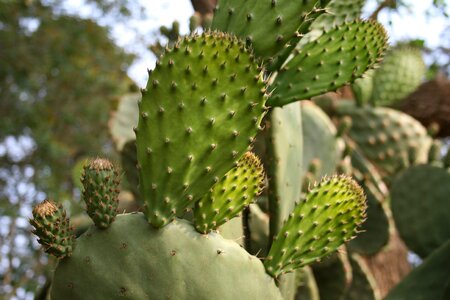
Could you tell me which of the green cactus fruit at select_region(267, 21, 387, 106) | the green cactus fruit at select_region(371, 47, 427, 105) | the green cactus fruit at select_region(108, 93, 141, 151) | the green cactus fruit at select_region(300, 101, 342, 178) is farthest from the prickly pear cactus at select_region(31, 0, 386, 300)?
the green cactus fruit at select_region(371, 47, 427, 105)

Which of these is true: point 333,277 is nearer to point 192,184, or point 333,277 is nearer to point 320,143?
point 320,143

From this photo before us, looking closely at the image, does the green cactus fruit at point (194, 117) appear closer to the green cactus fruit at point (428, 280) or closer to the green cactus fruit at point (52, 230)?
the green cactus fruit at point (52, 230)

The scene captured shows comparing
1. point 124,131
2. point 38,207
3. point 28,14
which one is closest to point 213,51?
point 38,207

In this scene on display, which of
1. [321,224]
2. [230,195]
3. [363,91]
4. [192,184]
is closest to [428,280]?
[321,224]

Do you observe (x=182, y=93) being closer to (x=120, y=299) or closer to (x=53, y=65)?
(x=120, y=299)

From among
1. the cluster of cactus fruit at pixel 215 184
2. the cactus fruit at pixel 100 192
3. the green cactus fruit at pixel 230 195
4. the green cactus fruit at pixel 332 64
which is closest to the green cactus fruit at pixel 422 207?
the cluster of cactus fruit at pixel 215 184

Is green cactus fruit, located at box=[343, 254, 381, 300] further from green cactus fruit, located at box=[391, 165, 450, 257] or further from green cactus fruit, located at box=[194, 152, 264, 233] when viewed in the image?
green cactus fruit, located at box=[194, 152, 264, 233]
